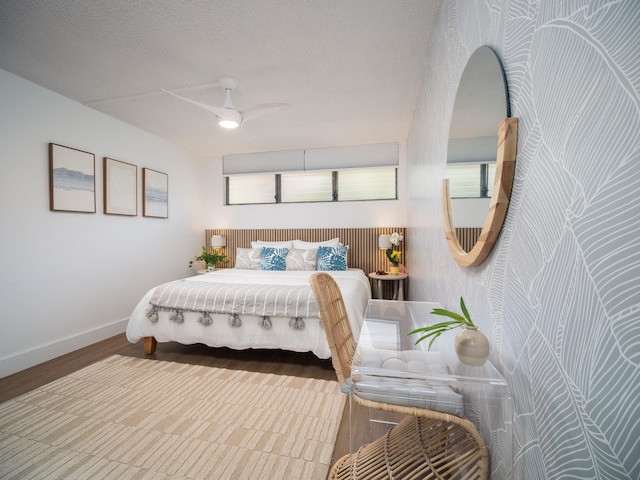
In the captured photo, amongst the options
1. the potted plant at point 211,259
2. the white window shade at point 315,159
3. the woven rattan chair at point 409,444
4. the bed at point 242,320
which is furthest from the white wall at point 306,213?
the woven rattan chair at point 409,444

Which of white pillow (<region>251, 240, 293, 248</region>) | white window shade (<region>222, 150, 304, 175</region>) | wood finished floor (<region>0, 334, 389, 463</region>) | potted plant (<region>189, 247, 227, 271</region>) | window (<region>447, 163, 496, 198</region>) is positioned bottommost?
wood finished floor (<region>0, 334, 389, 463</region>)

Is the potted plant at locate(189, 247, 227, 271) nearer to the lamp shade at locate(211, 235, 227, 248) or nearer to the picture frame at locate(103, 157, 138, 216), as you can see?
the lamp shade at locate(211, 235, 227, 248)

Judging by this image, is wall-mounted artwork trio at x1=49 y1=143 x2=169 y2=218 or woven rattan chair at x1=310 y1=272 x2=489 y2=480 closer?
woven rattan chair at x1=310 y1=272 x2=489 y2=480

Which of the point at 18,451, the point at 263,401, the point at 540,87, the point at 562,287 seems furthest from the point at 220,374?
the point at 540,87

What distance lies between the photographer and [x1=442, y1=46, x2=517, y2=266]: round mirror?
2.70ft

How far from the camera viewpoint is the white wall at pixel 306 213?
4.41 meters

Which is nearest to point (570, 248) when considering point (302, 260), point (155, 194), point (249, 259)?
point (302, 260)

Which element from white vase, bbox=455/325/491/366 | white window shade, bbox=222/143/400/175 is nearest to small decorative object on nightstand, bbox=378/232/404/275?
white window shade, bbox=222/143/400/175

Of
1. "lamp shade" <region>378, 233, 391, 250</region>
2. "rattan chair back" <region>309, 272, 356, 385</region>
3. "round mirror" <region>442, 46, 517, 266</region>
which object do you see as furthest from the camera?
"lamp shade" <region>378, 233, 391, 250</region>

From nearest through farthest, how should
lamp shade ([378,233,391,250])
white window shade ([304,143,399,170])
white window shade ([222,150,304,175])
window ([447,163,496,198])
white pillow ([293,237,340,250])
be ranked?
window ([447,163,496,198]) < lamp shade ([378,233,391,250]) < white pillow ([293,237,340,250]) < white window shade ([304,143,399,170]) < white window shade ([222,150,304,175])

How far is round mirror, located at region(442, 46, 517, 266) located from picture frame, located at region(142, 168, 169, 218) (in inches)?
155

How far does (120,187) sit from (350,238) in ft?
10.7

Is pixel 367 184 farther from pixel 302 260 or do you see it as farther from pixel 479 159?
pixel 479 159

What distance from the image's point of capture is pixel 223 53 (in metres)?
2.19
